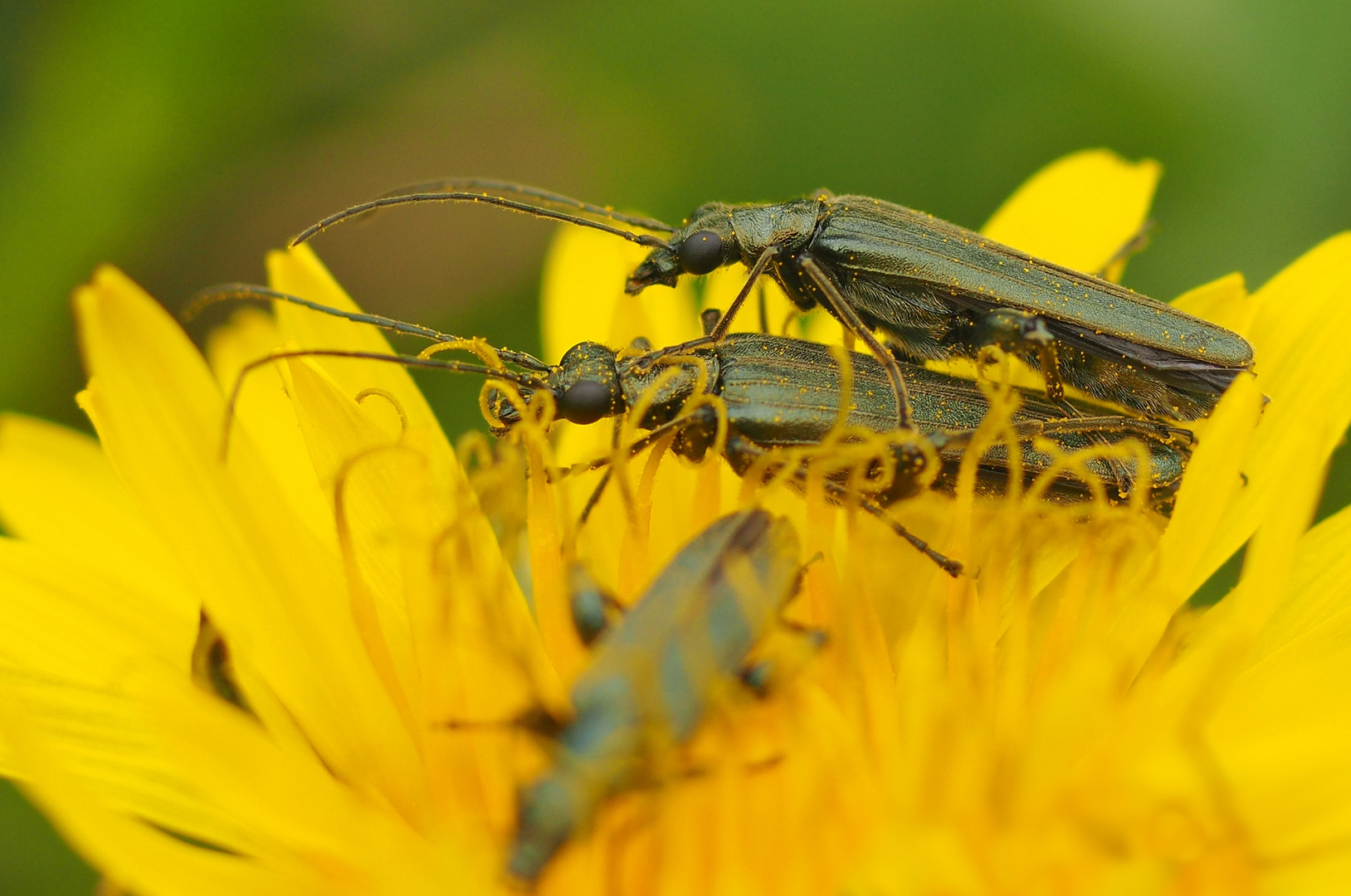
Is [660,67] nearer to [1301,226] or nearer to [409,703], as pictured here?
[1301,226]

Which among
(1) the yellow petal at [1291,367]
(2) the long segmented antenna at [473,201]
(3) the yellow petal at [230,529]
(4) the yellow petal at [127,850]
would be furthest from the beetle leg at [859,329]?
(4) the yellow petal at [127,850]

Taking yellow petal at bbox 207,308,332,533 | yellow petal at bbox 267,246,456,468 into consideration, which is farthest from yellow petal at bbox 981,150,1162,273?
yellow petal at bbox 207,308,332,533

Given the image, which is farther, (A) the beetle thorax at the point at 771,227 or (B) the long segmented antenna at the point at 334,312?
(A) the beetle thorax at the point at 771,227

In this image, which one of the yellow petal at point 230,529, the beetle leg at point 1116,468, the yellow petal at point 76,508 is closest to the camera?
the yellow petal at point 230,529

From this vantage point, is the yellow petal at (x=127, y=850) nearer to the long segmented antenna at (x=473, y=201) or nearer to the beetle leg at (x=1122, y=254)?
the long segmented antenna at (x=473, y=201)

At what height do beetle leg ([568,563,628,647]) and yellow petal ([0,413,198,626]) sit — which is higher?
beetle leg ([568,563,628,647])

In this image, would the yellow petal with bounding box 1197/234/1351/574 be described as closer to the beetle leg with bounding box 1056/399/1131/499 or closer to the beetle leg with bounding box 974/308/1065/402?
the beetle leg with bounding box 1056/399/1131/499
